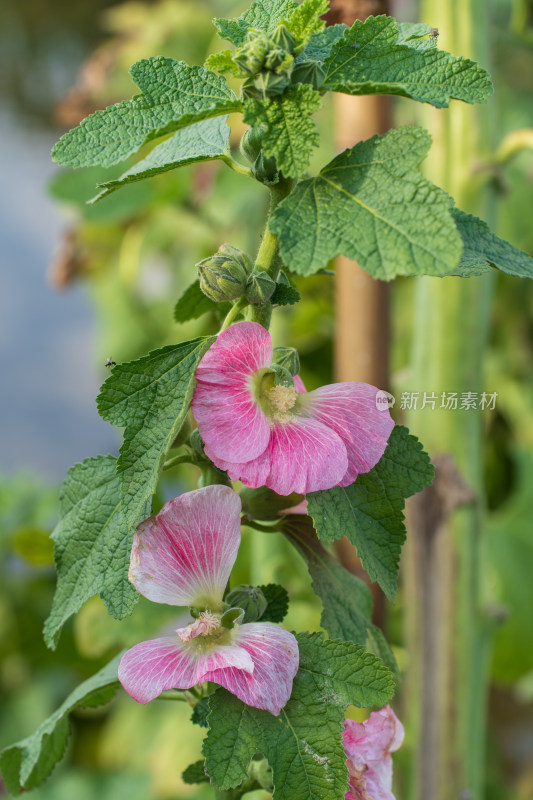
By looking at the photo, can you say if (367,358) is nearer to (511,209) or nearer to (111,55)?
(511,209)

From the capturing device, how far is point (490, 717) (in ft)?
4.05

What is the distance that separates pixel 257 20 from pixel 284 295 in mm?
91

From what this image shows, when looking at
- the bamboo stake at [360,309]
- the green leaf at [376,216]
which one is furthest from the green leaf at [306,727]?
the bamboo stake at [360,309]

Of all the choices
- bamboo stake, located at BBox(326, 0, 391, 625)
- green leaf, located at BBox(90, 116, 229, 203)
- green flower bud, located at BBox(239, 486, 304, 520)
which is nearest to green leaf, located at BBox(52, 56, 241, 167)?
green leaf, located at BBox(90, 116, 229, 203)

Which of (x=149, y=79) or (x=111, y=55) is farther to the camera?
(x=111, y=55)

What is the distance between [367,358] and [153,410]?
0.34 metres

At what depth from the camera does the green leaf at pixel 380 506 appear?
237mm

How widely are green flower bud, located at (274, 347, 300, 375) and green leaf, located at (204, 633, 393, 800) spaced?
0.08 meters

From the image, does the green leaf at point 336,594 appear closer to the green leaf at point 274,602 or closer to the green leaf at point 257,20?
the green leaf at point 274,602

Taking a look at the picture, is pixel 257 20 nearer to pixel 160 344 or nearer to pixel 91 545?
pixel 91 545

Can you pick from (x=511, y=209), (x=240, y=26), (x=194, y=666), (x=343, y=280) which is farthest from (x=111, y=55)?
(x=194, y=666)

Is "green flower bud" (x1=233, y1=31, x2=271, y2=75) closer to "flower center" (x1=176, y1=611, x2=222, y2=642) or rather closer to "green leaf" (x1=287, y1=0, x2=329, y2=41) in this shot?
"green leaf" (x1=287, y1=0, x2=329, y2=41)

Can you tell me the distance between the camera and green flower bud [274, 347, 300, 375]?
0.81ft

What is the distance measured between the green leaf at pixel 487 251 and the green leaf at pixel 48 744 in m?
0.19
